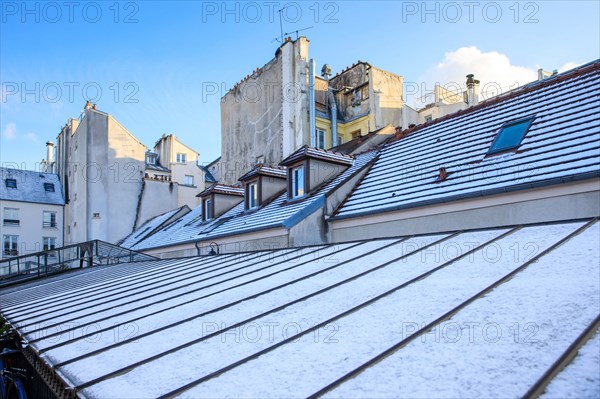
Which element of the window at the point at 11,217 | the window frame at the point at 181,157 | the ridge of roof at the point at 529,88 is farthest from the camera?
the window frame at the point at 181,157

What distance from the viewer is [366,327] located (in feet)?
10.3

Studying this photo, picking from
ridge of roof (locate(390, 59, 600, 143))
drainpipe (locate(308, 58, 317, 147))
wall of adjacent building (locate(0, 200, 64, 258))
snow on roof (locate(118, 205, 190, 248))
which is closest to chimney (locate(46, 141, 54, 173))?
wall of adjacent building (locate(0, 200, 64, 258))

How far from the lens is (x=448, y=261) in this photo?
4.49 metres

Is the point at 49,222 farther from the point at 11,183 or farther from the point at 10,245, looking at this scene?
the point at 11,183

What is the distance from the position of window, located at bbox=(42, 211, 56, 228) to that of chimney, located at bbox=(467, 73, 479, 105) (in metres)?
32.3

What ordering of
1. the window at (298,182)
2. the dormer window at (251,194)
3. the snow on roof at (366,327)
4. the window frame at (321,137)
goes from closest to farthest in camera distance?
the snow on roof at (366,327) < the window at (298,182) < the dormer window at (251,194) < the window frame at (321,137)

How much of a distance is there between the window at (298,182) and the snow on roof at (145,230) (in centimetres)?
1279

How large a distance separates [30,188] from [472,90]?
34220 mm

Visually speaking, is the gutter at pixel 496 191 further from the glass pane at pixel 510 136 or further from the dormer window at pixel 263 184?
the dormer window at pixel 263 184

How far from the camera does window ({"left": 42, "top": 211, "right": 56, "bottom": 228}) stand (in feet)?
116

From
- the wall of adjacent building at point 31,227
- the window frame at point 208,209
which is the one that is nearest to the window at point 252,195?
the window frame at point 208,209

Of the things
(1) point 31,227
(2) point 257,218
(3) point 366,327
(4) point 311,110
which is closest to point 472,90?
(4) point 311,110

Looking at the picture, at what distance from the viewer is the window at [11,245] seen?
1303 inches

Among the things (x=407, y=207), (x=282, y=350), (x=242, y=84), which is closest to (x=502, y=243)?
(x=282, y=350)
